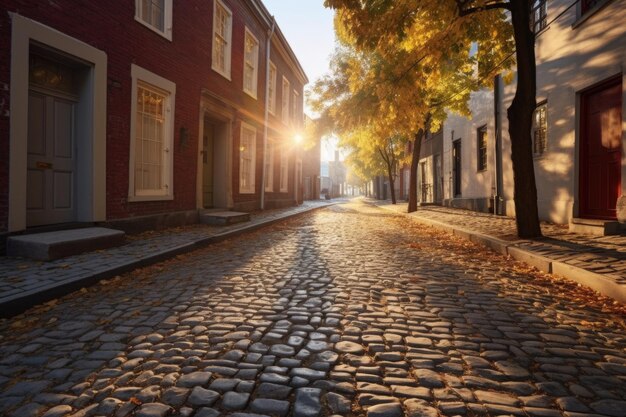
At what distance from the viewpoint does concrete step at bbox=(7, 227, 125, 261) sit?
5055 mm

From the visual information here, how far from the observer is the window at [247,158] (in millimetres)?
13852

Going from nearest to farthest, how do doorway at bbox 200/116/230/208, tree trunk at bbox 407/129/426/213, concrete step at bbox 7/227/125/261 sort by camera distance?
concrete step at bbox 7/227/125/261, doorway at bbox 200/116/230/208, tree trunk at bbox 407/129/426/213

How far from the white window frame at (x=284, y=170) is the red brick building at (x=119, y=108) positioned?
5.85m

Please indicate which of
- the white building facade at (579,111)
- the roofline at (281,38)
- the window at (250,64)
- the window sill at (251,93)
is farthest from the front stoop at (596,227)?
the roofline at (281,38)

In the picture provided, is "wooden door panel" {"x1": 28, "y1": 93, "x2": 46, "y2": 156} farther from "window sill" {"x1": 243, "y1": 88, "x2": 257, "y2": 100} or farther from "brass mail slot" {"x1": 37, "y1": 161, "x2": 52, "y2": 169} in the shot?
"window sill" {"x1": 243, "y1": 88, "x2": 257, "y2": 100}

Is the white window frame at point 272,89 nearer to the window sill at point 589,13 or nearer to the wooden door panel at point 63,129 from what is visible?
the wooden door panel at point 63,129

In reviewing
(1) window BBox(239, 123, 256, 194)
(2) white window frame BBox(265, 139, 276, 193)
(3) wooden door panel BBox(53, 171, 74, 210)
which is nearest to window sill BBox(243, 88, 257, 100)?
(1) window BBox(239, 123, 256, 194)

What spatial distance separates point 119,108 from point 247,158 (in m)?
7.28

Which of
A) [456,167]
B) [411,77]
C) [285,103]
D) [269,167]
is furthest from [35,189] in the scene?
[456,167]

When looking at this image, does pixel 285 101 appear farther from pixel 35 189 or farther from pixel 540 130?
pixel 35 189

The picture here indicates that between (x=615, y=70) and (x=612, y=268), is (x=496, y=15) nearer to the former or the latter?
(x=615, y=70)

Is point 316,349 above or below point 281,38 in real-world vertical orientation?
below

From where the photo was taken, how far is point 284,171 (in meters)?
20.2

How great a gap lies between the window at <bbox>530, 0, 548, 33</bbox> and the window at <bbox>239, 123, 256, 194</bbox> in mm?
9556
